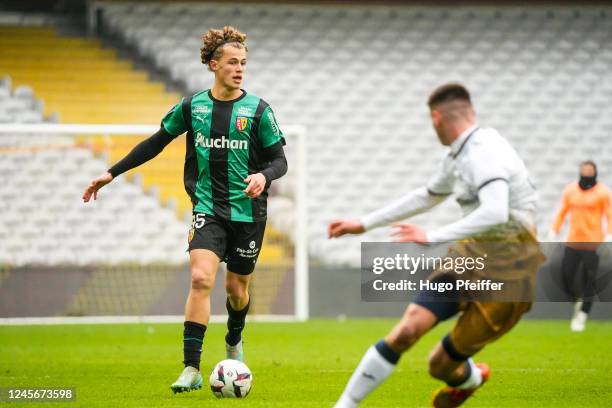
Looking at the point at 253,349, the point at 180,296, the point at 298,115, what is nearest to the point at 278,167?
the point at 253,349

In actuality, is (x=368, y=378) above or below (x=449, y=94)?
below

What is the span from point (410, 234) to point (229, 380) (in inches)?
96.8

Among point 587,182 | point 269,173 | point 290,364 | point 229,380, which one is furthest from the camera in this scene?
point 587,182

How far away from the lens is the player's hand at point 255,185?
275 inches

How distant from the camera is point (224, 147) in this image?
7.59 metres

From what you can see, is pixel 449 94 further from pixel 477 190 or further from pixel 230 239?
pixel 230 239

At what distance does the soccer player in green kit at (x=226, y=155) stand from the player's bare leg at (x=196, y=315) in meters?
0.17

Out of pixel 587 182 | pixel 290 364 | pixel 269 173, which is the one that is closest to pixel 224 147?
pixel 269 173

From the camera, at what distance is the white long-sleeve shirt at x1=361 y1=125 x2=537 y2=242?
5211 mm

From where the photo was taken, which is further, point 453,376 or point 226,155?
point 226,155

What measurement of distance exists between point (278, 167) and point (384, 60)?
1339 cm

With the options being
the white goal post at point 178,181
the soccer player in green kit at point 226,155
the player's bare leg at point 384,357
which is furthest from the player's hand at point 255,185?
the white goal post at point 178,181

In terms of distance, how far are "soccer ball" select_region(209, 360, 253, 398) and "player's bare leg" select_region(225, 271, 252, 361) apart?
2.49 feet

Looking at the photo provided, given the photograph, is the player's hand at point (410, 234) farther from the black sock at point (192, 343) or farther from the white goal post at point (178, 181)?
the white goal post at point (178, 181)
